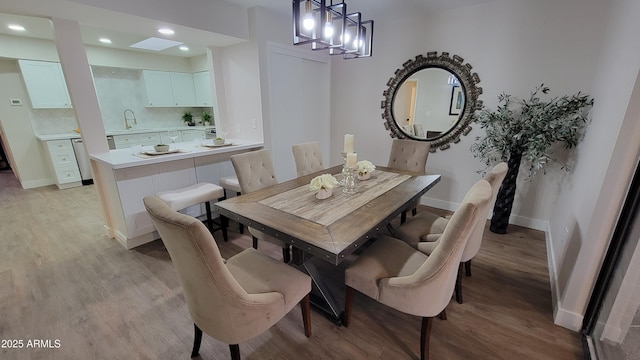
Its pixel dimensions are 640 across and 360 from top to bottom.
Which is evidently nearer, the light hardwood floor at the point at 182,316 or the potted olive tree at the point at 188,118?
the light hardwood floor at the point at 182,316

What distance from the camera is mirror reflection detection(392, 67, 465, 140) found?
328 centimetres

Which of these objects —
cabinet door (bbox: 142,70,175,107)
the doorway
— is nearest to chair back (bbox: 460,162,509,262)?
the doorway

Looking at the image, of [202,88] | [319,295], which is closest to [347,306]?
[319,295]

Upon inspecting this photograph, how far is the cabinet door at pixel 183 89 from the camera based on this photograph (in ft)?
18.8

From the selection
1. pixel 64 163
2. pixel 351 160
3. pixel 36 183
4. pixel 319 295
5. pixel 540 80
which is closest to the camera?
pixel 319 295

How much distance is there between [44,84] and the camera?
14.1 ft

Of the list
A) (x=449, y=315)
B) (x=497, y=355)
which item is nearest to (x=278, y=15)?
(x=449, y=315)

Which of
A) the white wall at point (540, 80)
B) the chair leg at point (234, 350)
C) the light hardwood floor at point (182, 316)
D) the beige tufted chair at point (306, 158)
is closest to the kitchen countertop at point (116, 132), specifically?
the light hardwood floor at point (182, 316)

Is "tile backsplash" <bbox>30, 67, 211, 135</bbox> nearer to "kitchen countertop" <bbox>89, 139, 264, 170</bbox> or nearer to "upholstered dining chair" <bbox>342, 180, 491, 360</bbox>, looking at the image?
"kitchen countertop" <bbox>89, 139, 264, 170</bbox>

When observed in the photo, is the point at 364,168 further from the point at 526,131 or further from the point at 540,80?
the point at 540,80

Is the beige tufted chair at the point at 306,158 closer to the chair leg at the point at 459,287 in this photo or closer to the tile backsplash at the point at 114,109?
the chair leg at the point at 459,287

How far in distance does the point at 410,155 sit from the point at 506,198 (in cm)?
111

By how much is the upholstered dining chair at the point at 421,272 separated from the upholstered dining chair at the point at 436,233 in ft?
0.83

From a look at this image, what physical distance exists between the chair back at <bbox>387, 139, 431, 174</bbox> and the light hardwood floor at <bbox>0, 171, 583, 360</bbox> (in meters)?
1.10
